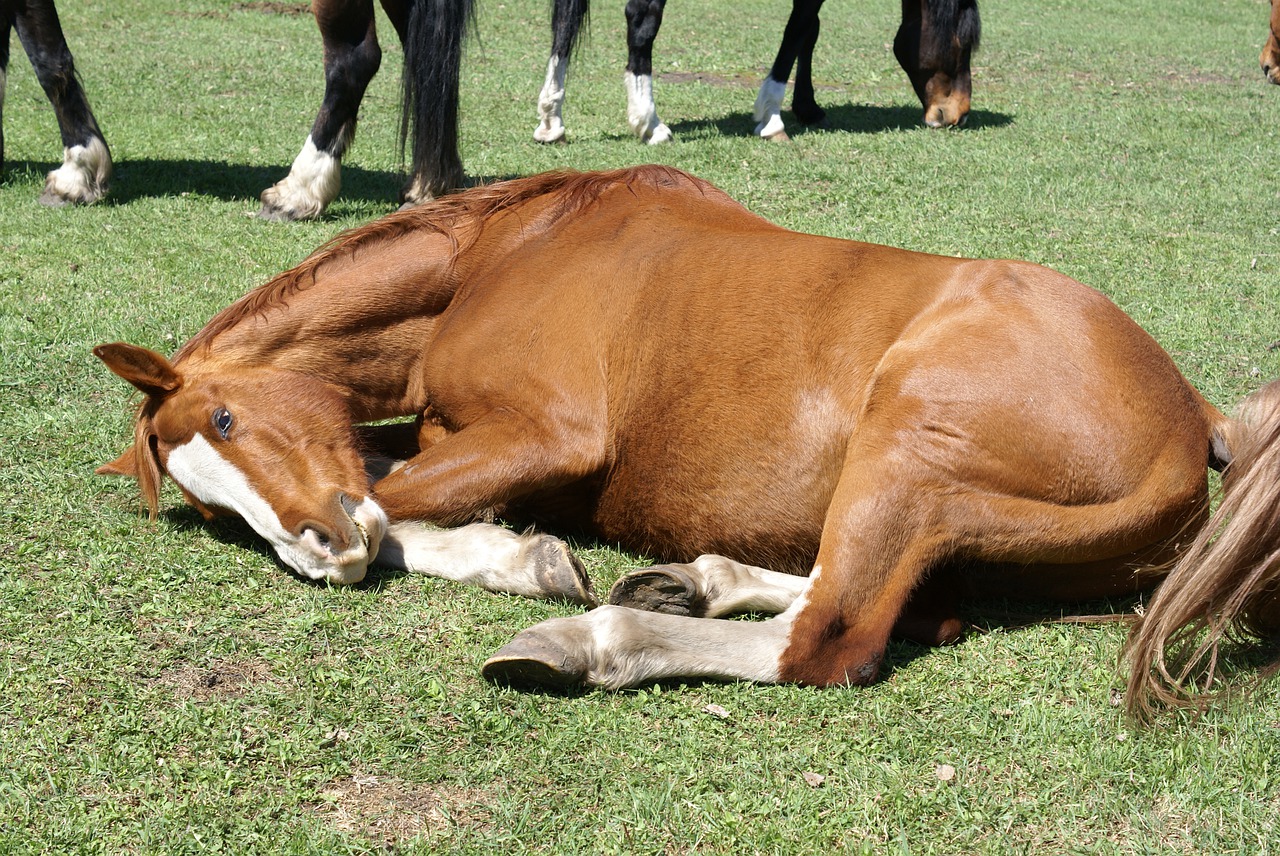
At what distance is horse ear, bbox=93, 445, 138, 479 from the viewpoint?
3.78m

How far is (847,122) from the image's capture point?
11.7 meters

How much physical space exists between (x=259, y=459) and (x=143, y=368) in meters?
0.48

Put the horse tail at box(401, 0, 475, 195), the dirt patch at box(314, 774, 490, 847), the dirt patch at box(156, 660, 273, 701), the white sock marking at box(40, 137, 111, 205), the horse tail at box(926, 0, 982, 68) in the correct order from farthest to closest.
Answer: the horse tail at box(926, 0, 982, 68)
the white sock marking at box(40, 137, 111, 205)
the horse tail at box(401, 0, 475, 195)
the dirt patch at box(156, 660, 273, 701)
the dirt patch at box(314, 774, 490, 847)

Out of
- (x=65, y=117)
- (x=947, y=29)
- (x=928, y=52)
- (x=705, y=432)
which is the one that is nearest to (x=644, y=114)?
(x=928, y=52)

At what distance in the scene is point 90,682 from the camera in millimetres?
2990

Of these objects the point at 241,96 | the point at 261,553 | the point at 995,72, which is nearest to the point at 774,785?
the point at 261,553

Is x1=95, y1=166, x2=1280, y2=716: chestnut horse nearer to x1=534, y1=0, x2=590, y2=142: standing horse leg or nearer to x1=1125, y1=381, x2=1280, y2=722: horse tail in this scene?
x1=1125, y1=381, x2=1280, y2=722: horse tail

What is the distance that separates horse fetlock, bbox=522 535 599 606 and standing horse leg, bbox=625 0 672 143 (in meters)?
7.38

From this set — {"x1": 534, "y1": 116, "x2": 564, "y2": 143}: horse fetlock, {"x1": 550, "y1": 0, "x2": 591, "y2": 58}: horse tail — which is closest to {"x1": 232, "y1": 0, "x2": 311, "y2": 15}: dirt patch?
{"x1": 550, "y1": 0, "x2": 591, "y2": 58}: horse tail

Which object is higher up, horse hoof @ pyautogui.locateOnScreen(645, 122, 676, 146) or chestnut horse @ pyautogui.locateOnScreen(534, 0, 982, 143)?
chestnut horse @ pyautogui.locateOnScreen(534, 0, 982, 143)

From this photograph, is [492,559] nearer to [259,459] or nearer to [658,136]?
[259,459]

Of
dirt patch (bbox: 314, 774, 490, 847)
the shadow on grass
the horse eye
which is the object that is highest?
the horse eye

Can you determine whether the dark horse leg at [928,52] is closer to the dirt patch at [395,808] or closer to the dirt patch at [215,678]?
the dirt patch at [215,678]

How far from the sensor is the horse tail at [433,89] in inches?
277
